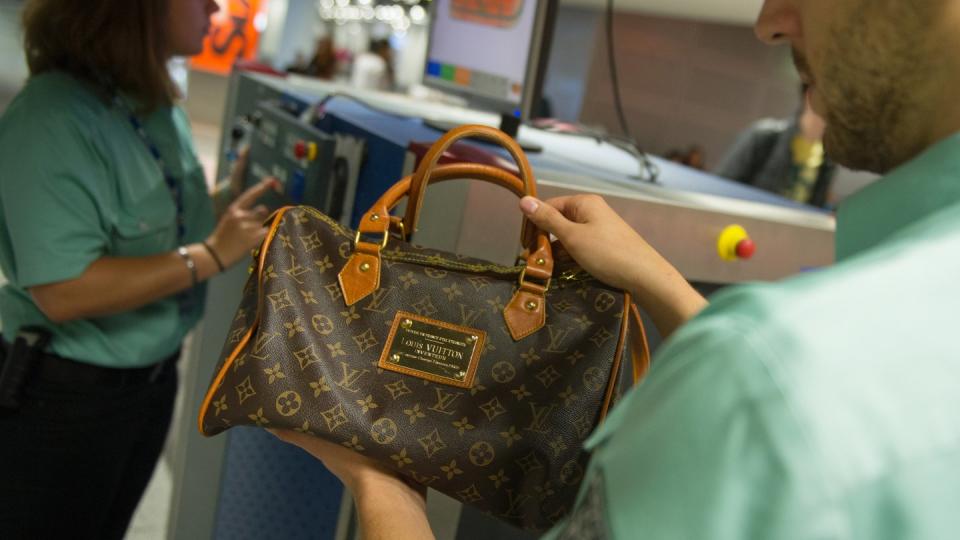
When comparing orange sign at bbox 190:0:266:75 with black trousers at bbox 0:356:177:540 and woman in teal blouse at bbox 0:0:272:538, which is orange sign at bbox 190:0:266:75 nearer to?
woman in teal blouse at bbox 0:0:272:538

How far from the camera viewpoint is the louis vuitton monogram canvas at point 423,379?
3.10ft

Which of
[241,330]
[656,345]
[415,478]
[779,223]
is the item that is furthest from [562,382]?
[779,223]

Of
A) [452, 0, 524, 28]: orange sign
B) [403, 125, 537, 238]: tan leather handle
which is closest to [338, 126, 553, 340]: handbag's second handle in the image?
[403, 125, 537, 238]: tan leather handle

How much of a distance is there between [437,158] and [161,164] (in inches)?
37.3

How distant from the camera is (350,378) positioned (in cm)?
96

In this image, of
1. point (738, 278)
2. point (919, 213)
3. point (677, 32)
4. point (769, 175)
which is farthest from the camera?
point (677, 32)

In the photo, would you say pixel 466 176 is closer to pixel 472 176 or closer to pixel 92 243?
pixel 472 176

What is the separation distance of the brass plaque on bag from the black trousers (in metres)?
1.00

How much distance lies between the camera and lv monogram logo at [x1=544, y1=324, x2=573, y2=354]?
0.99 metres

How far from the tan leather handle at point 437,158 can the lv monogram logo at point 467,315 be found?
0.39 feet

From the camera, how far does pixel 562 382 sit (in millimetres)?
988

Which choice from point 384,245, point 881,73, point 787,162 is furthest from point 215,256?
point 787,162

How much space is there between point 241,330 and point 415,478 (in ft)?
0.89

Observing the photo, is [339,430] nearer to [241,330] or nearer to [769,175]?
[241,330]
